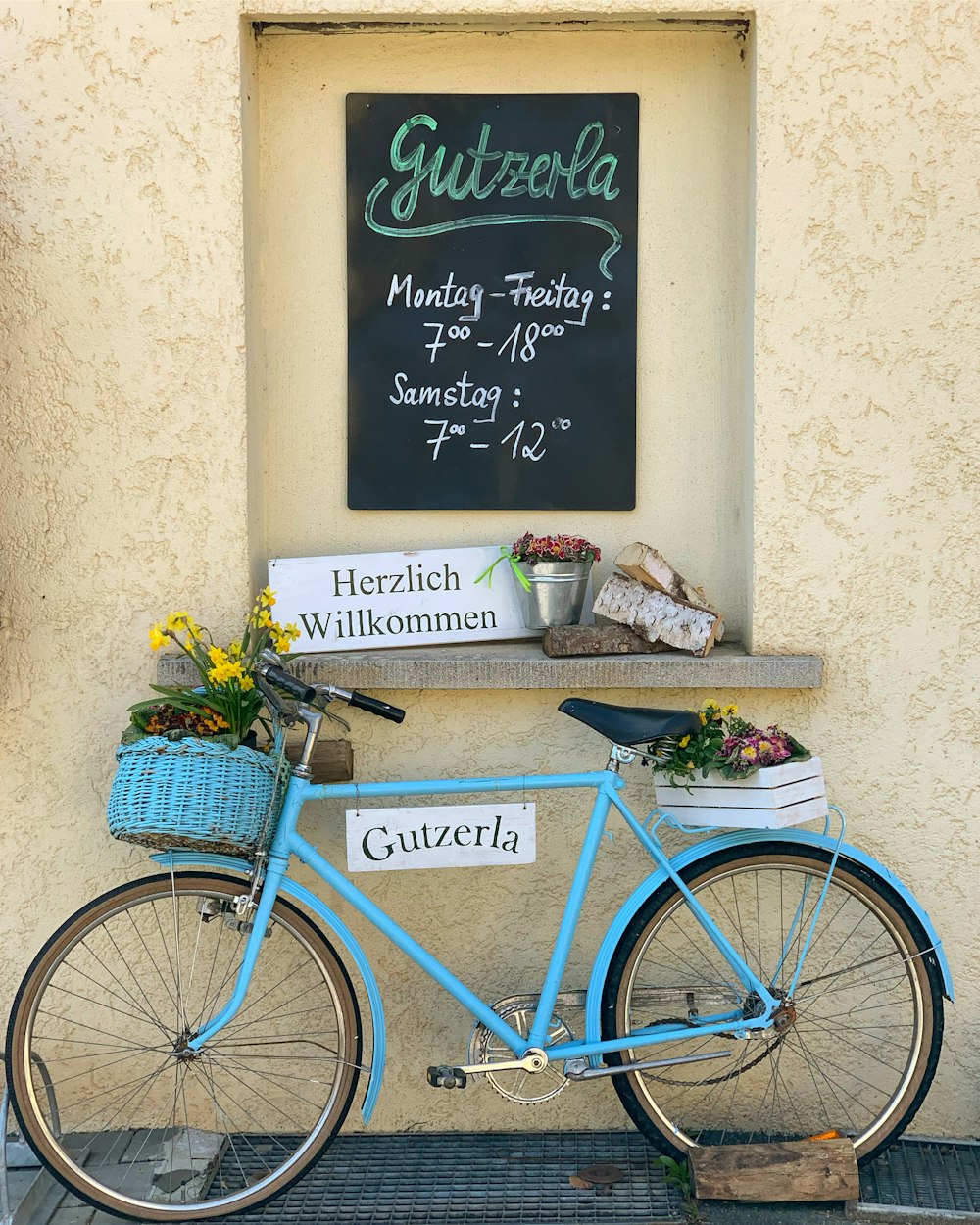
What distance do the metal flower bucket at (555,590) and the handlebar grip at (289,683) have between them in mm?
824

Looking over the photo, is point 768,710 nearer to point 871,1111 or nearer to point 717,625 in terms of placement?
point 717,625

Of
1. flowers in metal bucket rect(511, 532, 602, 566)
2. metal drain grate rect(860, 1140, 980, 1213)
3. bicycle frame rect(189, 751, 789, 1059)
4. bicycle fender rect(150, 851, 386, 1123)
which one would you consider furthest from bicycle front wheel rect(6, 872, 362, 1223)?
metal drain grate rect(860, 1140, 980, 1213)

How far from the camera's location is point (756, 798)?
10.2 ft

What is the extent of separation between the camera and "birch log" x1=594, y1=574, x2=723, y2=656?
341 cm

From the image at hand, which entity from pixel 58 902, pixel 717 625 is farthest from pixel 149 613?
pixel 717 625

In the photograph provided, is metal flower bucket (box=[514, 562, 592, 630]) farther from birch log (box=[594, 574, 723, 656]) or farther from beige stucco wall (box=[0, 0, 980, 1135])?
beige stucco wall (box=[0, 0, 980, 1135])

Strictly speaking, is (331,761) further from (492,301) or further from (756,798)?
(492,301)

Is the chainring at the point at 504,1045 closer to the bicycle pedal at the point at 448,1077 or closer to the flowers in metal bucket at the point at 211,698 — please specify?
the bicycle pedal at the point at 448,1077

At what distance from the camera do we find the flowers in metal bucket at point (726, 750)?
310cm

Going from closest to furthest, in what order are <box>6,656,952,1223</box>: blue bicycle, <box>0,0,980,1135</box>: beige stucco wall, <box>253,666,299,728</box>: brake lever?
<box>253,666,299,728</box>: brake lever → <box>6,656,952,1223</box>: blue bicycle → <box>0,0,980,1135</box>: beige stucco wall

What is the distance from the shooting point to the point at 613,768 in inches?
125

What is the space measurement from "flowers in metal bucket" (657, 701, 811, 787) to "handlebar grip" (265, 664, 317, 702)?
964 mm

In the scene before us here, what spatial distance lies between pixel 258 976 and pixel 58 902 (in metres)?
0.64

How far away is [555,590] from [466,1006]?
3.93ft
